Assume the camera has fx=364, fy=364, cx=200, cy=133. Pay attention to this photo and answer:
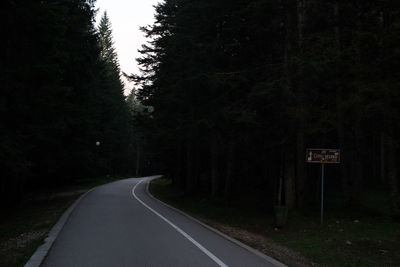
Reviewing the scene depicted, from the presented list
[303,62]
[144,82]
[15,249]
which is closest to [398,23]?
[303,62]

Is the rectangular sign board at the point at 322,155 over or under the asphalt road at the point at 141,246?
over

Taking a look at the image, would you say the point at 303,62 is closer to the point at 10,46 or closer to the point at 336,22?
the point at 336,22

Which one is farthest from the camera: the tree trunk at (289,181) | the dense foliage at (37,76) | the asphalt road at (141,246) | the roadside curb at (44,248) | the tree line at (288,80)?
the tree trunk at (289,181)

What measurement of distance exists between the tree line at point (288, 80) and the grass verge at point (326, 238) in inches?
45.7

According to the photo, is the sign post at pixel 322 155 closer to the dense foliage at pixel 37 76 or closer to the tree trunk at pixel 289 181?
the tree trunk at pixel 289 181

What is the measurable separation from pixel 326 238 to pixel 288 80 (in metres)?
5.59

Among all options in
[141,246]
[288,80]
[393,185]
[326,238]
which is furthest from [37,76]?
[393,185]

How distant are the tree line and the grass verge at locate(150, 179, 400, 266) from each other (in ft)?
3.81

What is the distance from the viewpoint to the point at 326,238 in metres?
10.4

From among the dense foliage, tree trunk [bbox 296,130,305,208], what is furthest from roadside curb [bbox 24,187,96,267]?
tree trunk [bbox 296,130,305,208]

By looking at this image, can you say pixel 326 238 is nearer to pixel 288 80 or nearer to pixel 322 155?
pixel 322 155

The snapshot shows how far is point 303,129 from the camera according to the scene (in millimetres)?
12328

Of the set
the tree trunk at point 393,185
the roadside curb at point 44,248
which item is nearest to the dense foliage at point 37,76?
the roadside curb at point 44,248

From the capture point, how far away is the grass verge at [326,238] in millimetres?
8241
